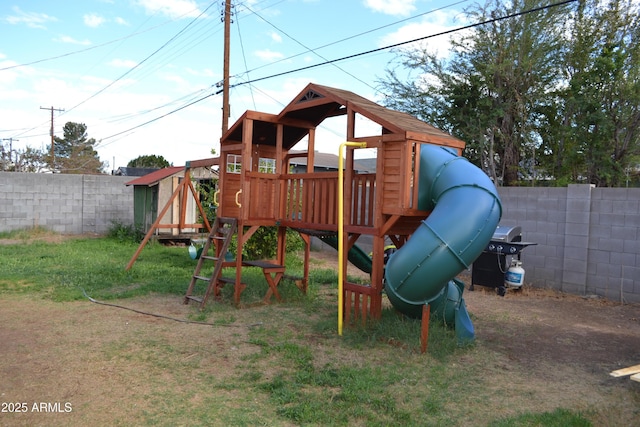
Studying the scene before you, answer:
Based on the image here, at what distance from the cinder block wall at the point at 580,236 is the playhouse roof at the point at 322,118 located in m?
3.48

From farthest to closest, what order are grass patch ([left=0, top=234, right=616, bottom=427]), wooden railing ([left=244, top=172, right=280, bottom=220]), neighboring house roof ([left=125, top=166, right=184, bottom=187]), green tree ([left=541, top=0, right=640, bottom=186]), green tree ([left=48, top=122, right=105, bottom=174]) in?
green tree ([left=48, top=122, right=105, bottom=174])
neighboring house roof ([left=125, top=166, right=184, bottom=187])
green tree ([left=541, top=0, right=640, bottom=186])
wooden railing ([left=244, top=172, right=280, bottom=220])
grass patch ([left=0, top=234, right=616, bottom=427])

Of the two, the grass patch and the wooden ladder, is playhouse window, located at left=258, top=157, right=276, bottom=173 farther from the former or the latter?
the grass patch

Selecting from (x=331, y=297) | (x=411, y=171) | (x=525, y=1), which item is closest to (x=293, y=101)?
(x=411, y=171)

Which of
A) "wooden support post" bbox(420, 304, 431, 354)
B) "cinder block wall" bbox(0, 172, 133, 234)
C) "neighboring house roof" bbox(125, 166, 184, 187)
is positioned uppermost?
"neighboring house roof" bbox(125, 166, 184, 187)

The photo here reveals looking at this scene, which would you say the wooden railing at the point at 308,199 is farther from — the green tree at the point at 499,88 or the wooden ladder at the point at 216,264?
the green tree at the point at 499,88

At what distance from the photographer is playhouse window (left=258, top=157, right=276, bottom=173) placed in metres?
8.92

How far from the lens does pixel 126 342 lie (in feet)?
18.5

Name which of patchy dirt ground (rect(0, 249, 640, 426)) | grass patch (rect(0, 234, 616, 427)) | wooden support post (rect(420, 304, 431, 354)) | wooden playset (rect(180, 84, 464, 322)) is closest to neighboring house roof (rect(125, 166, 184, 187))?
wooden playset (rect(180, 84, 464, 322))

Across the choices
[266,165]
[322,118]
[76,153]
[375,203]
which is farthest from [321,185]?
[76,153]

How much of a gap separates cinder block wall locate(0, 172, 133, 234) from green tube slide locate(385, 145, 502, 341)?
13.2m

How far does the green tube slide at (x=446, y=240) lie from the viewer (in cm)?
525

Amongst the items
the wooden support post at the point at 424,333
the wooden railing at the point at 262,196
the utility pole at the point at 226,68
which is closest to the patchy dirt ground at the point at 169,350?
the wooden support post at the point at 424,333

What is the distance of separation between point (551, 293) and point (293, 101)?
5.56 metres

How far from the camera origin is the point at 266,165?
895 centimetres
